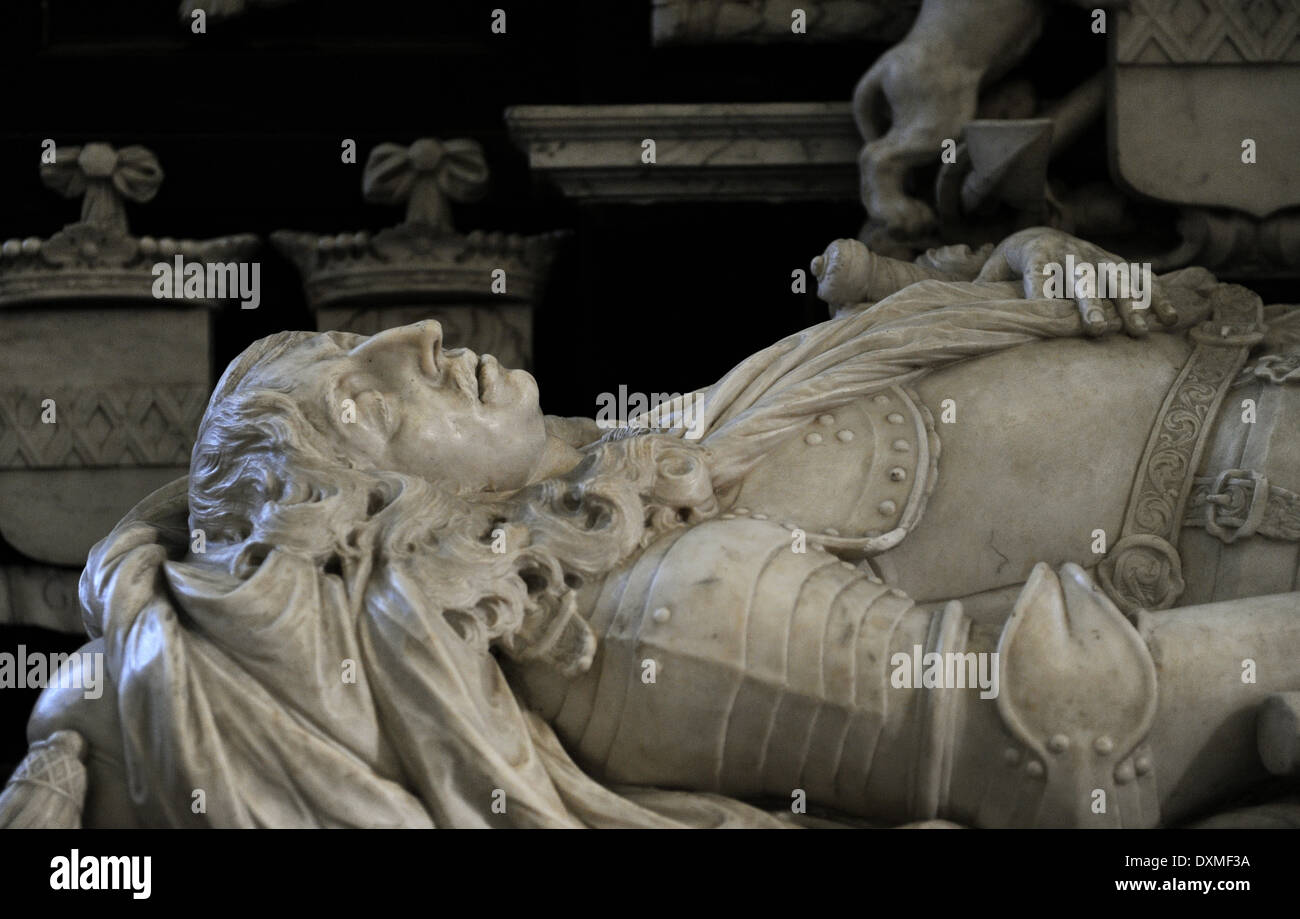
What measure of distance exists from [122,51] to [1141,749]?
3309 millimetres

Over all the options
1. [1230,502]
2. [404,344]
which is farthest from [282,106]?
[1230,502]

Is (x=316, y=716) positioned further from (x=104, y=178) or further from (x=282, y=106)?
(x=282, y=106)

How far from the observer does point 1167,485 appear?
10.3 ft

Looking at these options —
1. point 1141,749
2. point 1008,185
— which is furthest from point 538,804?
point 1008,185

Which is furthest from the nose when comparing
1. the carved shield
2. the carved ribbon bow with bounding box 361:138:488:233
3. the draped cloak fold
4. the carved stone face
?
the carved shield

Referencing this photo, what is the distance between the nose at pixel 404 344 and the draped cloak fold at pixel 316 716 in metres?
0.40

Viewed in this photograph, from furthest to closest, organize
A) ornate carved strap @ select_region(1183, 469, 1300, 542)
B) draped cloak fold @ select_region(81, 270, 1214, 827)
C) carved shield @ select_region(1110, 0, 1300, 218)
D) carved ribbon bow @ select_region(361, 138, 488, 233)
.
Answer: carved ribbon bow @ select_region(361, 138, 488, 233)
carved shield @ select_region(1110, 0, 1300, 218)
ornate carved strap @ select_region(1183, 469, 1300, 542)
draped cloak fold @ select_region(81, 270, 1214, 827)

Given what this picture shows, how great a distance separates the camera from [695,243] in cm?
454

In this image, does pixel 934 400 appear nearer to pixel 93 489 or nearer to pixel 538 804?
pixel 538 804

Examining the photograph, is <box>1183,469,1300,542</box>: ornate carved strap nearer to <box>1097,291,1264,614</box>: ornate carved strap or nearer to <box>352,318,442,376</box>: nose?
<box>1097,291,1264,614</box>: ornate carved strap

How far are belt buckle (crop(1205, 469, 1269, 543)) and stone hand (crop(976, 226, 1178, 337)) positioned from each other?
13.0 inches

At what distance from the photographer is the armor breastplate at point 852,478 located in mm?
3078

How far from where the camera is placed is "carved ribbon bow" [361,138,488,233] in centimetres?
461

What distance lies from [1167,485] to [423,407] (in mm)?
1262
